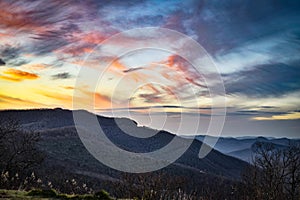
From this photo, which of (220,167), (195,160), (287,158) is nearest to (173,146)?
(195,160)

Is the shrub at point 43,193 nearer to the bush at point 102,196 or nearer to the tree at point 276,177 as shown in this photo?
the bush at point 102,196

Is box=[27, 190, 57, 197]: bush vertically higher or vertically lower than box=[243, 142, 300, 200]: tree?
lower

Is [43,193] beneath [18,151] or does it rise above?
beneath

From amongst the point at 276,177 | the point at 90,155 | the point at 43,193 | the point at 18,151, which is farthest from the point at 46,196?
the point at 90,155

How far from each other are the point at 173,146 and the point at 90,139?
55906 millimetres

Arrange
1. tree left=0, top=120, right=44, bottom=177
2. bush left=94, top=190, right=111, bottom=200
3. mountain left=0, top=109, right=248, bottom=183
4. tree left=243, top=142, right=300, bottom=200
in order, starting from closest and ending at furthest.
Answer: bush left=94, top=190, right=111, bottom=200
tree left=243, top=142, right=300, bottom=200
tree left=0, top=120, right=44, bottom=177
mountain left=0, top=109, right=248, bottom=183

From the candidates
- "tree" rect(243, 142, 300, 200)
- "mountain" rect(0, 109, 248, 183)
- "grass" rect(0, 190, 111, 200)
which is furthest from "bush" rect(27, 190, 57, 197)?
"mountain" rect(0, 109, 248, 183)

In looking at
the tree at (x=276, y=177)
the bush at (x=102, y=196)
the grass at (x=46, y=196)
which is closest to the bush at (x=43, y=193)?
the grass at (x=46, y=196)

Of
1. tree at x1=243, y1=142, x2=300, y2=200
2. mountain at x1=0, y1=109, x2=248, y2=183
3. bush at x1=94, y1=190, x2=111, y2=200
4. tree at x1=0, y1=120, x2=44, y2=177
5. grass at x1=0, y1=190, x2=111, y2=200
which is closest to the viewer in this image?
grass at x1=0, y1=190, x2=111, y2=200

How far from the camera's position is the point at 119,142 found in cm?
17575

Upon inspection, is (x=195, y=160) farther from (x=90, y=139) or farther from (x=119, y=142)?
(x=90, y=139)

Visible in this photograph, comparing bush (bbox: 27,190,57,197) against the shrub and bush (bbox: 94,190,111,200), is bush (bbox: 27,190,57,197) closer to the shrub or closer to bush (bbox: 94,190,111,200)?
the shrub

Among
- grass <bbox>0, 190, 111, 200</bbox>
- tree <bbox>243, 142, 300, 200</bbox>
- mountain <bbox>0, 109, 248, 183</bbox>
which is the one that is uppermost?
mountain <bbox>0, 109, 248, 183</bbox>

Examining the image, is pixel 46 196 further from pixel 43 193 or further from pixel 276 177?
pixel 276 177
